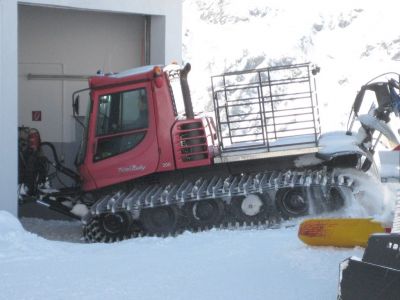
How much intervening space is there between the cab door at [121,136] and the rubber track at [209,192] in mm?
318

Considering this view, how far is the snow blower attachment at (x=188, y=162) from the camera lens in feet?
32.9

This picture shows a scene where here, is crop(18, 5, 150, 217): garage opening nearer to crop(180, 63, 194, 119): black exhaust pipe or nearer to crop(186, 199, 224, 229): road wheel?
crop(180, 63, 194, 119): black exhaust pipe

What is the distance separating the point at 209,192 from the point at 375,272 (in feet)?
18.1

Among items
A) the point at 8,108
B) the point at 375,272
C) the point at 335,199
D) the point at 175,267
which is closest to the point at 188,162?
the point at 335,199

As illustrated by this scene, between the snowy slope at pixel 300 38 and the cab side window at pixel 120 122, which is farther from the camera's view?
the snowy slope at pixel 300 38

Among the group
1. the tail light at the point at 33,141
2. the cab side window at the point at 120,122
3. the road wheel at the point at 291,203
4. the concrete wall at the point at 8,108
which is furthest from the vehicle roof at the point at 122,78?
the tail light at the point at 33,141

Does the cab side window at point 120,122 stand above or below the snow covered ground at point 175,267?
above

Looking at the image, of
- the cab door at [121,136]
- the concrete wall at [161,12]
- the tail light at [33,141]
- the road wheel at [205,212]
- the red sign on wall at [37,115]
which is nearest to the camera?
the road wheel at [205,212]

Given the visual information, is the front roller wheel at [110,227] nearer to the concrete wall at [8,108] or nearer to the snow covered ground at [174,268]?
the concrete wall at [8,108]

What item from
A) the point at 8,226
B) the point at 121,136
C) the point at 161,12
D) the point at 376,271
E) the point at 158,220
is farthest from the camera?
the point at 161,12

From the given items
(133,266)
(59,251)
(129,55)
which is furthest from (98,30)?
(133,266)

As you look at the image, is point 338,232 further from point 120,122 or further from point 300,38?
point 300,38

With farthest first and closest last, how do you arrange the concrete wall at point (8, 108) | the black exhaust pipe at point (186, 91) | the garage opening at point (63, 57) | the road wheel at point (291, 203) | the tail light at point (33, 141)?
1. the garage opening at point (63, 57)
2. the tail light at point (33, 141)
3. the black exhaust pipe at point (186, 91)
4. the concrete wall at point (8, 108)
5. the road wheel at point (291, 203)

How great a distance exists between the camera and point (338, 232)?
6.95m
